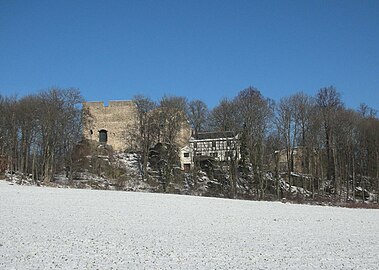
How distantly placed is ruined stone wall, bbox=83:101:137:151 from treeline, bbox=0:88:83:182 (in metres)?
11.3

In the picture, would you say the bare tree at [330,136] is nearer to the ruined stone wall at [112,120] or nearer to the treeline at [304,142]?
the treeline at [304,142]

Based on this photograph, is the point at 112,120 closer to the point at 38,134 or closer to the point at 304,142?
the point at 38,134

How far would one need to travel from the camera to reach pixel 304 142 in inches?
1887

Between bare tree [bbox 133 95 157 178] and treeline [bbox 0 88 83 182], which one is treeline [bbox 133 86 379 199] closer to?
bare tree [bbox 133 95 157 178]

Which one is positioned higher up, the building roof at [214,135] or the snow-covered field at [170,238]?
the building roof at [214,135]

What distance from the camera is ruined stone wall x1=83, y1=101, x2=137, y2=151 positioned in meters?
58.1

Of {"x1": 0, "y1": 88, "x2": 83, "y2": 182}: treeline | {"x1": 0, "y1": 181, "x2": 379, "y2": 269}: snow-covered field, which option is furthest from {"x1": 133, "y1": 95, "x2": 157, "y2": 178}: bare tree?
{"x1": 0, "y1": 181, "x2": 379, "y2": 269}: snow-covered field

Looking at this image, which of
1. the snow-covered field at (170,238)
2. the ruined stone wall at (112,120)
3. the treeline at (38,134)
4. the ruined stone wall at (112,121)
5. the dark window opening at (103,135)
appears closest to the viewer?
the snow-covered field at (170,238)

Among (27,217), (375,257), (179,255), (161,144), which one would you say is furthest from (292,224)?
(161,144)

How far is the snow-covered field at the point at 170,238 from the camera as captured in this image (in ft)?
34.2

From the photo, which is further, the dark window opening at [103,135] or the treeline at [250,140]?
the dark window opening at [103,135]

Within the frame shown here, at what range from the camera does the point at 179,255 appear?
11289 millimetres

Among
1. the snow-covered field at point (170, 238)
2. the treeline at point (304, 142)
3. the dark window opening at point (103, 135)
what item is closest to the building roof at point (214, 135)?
the treeline at point (304, 142)

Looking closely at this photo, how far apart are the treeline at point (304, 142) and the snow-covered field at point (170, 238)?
72.1 ft
